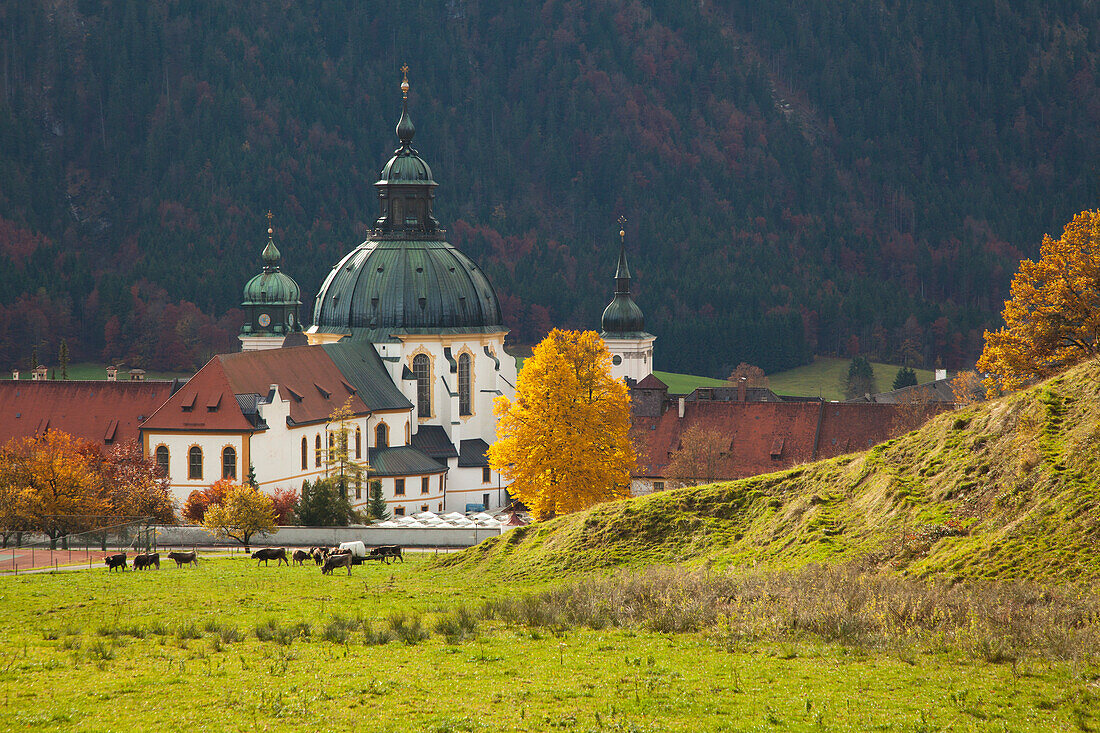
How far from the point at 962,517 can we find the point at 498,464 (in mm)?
38990

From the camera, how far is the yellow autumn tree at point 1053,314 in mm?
61312

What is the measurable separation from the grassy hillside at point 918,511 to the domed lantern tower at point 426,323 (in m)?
67.5

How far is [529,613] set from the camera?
3344 cm

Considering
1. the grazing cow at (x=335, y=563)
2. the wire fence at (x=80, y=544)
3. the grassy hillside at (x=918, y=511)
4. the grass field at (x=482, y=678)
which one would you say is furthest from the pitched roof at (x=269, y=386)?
the grass field at (x=482, y=678)

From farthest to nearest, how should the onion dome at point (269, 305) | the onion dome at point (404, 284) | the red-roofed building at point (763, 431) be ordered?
the onion dome at point (269, 305) < the onion dome at point (404, 284) < the red-roofed building at point (763, 431)

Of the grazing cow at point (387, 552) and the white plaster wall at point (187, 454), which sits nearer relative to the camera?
the grazing cow at point (387, 552)

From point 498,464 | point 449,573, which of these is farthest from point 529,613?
point 498,464

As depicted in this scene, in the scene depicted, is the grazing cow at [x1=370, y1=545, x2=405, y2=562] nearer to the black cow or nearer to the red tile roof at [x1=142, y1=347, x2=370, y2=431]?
the black cow

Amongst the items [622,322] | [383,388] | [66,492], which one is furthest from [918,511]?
[622,322]

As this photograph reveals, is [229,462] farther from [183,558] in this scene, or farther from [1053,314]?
[1053,314]

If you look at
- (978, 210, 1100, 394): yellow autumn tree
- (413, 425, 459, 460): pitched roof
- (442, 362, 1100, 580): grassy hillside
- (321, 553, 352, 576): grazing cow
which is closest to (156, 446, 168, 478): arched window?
(413, 425, 459, 460): pitched roof

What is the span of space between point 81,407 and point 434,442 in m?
24.9

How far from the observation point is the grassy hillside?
32.1 m

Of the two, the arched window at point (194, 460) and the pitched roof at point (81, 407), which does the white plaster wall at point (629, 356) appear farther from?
the arched window at point (194, 460)
